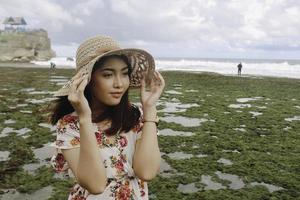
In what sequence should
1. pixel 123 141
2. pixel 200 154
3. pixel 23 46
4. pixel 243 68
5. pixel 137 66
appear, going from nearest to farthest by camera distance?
pixel 123 141 → pixel 137 66 → pixel 200 154 → pixel 243 68 → pixel 23 46

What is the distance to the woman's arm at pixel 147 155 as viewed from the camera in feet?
8.43

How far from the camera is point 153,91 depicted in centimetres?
283

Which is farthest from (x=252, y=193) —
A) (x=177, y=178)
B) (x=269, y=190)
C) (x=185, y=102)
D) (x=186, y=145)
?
(x=185, y=102)

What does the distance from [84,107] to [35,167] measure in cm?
653

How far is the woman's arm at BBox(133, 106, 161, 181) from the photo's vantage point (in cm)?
257

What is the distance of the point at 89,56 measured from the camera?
255cm

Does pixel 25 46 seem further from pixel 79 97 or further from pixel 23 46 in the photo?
pixel 79 97

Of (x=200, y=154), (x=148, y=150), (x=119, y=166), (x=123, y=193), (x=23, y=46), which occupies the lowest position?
(x=200, y=154)

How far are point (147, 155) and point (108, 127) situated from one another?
36cm

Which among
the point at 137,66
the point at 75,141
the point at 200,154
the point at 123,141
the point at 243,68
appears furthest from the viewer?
the point at 243,68

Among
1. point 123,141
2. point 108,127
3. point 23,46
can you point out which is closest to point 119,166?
point 123,141

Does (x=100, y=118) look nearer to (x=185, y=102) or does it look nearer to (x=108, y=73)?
(x=108, y=73)

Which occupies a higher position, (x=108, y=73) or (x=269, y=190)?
(x=108, y=73)

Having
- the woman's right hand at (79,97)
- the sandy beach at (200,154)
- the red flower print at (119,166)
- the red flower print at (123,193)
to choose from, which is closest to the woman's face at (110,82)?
the woman's right hand at (79,97)
